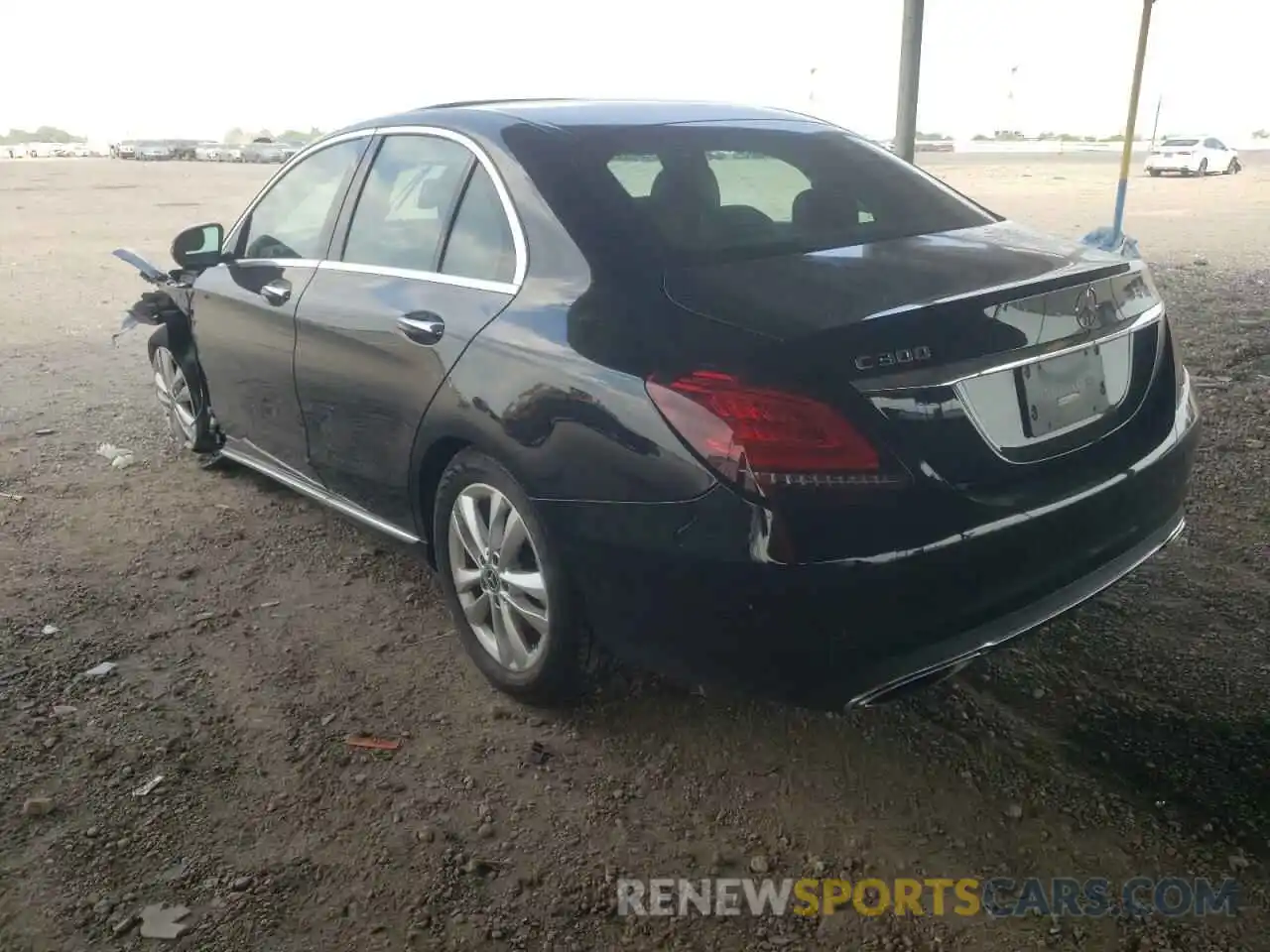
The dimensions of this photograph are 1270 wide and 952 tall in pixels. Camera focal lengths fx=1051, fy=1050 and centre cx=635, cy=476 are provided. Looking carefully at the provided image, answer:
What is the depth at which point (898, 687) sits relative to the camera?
2332mm

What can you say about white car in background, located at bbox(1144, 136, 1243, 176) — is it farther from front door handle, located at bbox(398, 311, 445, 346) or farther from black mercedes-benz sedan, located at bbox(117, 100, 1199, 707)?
front door handle, located at bbox(398, 311, 445, 346)

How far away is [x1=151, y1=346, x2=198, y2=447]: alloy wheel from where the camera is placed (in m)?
5.22

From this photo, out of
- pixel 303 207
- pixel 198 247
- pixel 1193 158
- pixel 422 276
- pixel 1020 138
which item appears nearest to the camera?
pixel 422 276

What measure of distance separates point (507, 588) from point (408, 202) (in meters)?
1.38

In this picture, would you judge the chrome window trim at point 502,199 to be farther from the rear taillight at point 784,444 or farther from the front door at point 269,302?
the rear taillight at point 784,444

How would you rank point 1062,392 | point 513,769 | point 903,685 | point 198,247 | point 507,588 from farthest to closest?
point 198,247, point 507,588, point 513,769, point 1062,392, point 903,685

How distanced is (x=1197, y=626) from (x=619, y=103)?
254cm

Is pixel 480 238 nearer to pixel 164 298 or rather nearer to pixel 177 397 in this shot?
pixel 164 298

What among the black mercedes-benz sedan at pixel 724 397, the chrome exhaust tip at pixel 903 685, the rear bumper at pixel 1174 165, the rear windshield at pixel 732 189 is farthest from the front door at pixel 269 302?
the rear bumper at pixel 1174 165

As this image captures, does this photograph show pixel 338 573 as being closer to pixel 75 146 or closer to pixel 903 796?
pixel 903 796

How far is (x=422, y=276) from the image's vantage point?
3.26m

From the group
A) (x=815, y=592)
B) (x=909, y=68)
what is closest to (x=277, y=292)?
(x=815, y=592)

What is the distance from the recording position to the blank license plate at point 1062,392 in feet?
7.95

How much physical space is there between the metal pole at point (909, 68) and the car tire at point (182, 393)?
531cm
